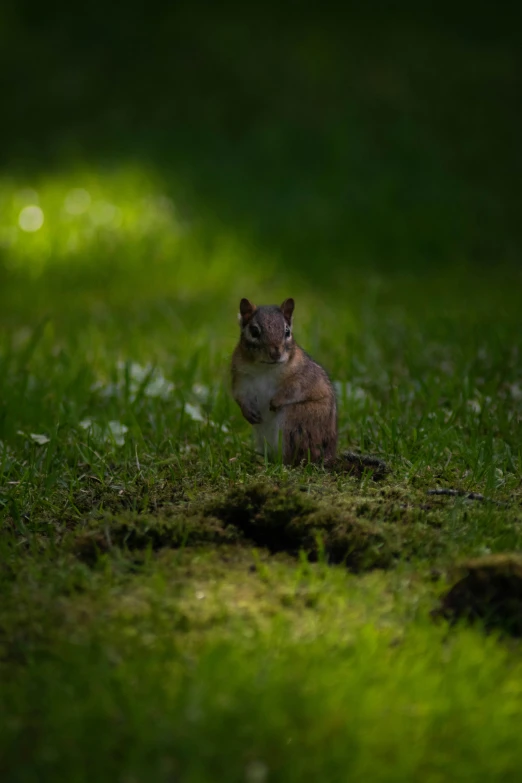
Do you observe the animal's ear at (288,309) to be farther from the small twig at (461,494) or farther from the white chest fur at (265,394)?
the small twig at (461,494)

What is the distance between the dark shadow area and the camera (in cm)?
979

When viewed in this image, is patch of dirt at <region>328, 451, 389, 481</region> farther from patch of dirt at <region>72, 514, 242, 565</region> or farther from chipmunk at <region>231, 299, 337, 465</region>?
patch of dirt at <region>72, 514, 242, 565</region>

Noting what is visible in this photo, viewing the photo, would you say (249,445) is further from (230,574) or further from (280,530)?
(230,574)

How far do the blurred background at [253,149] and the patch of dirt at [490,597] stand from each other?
5314 mm

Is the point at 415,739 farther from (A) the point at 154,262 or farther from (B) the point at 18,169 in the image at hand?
(B) the point at 18,169

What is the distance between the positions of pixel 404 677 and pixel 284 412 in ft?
5.18

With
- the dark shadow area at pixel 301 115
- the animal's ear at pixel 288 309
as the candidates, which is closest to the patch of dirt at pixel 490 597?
the animal's ear at pixel 288 309

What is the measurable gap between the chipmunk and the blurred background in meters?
3.90

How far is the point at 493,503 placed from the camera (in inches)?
135

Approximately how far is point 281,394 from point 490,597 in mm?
1375

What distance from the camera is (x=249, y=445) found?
438cm

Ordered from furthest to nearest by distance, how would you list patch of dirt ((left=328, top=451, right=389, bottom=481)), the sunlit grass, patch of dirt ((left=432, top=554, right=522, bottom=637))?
patch of dirt ((left=328, top=451, right=389, bottom=481)) → patch of dirt ((left=432, top=554, right=522, bottom=637)) → the sunlit grass

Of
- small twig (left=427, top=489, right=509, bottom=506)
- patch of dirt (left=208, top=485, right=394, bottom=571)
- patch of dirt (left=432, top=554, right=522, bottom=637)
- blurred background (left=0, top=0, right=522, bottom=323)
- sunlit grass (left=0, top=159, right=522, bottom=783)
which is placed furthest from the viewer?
blurred background (left=0, top=0, right=522, bottom=323)

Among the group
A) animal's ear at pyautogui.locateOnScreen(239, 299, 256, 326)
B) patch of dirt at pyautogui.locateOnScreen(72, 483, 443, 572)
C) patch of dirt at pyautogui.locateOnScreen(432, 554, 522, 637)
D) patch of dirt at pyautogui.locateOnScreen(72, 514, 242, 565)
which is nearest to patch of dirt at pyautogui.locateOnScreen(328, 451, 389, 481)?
patch of dirt at pyautogui.locateOnScreen(72, 483, 443, 572)
